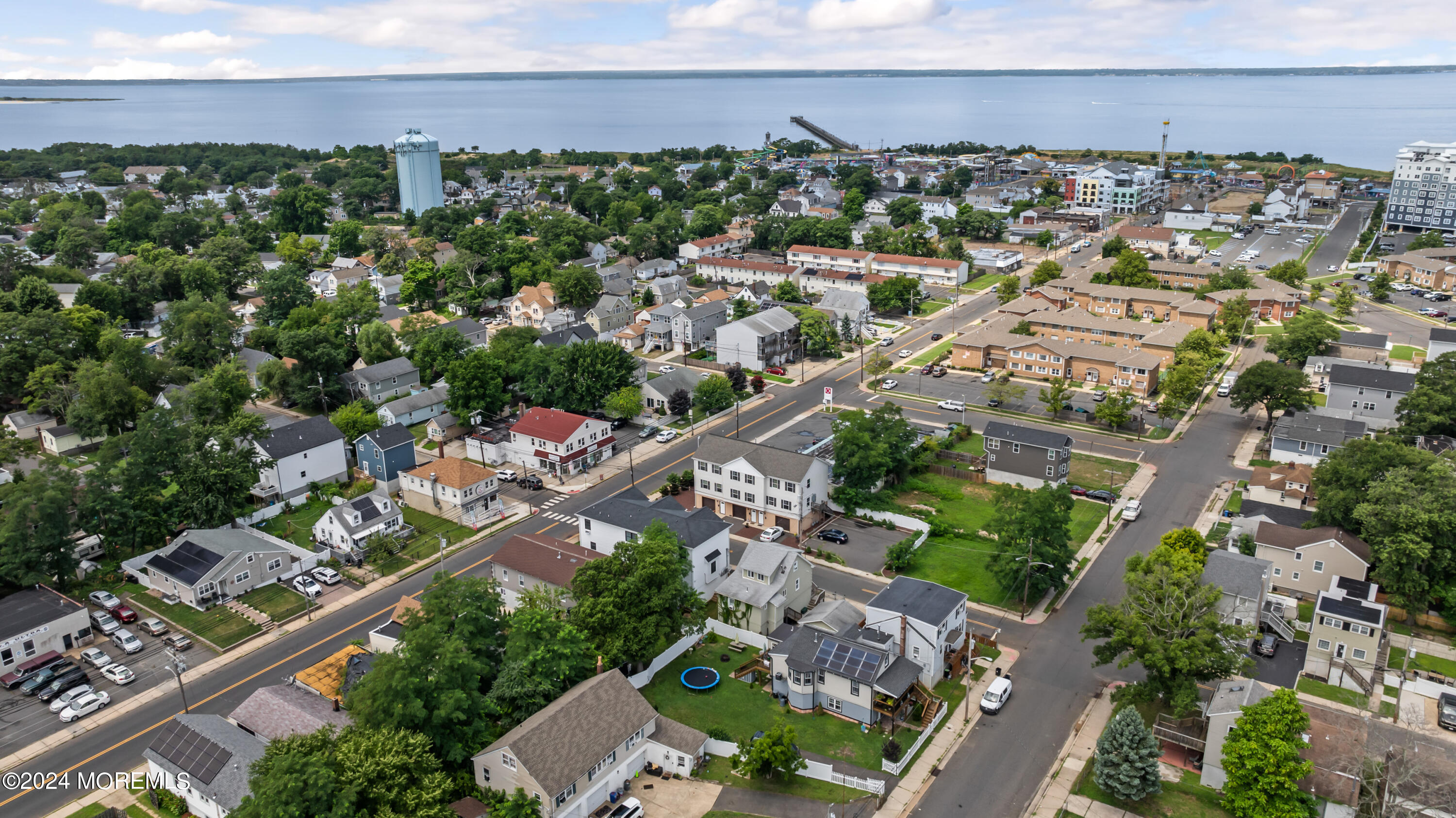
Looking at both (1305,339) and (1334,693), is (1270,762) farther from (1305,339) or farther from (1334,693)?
(1305,339)

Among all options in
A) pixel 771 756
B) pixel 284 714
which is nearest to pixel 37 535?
pixel 284 714

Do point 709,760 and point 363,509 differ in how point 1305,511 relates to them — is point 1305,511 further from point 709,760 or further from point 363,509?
point 363,509

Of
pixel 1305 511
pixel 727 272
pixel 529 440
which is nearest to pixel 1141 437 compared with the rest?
pixel 1305 511

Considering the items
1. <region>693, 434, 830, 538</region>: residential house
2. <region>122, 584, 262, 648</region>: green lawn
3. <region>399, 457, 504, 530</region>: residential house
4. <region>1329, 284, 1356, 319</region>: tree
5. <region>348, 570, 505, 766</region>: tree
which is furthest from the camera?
<region>1329, 284, 1356, 319</region>: tree

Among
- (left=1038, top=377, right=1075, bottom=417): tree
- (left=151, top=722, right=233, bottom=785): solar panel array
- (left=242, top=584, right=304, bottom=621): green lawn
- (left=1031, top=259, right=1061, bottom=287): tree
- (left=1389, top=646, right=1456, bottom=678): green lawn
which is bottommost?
(left=242, top=584, right=304, bottom=621): green lawn

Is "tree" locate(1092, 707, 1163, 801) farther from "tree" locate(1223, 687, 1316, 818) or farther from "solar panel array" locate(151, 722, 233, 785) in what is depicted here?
"solar panel array" locate(151, 722, 233, 785)

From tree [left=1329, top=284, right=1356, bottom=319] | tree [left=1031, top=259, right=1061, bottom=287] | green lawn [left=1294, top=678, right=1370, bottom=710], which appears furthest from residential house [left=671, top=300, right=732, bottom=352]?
tree [left=1329, top=284, right=1356, bottom=319]
